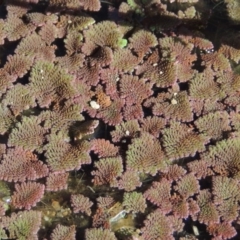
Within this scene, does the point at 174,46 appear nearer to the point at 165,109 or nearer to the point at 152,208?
the point at 165,109

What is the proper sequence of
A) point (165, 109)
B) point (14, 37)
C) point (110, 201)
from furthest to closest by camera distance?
point (14, 37)
point (165, 109)
point (110, 201)

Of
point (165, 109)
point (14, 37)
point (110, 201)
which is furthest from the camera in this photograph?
point (14, 37)

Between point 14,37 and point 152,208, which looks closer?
point 152,208

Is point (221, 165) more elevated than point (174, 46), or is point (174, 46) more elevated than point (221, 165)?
point (174, 46)

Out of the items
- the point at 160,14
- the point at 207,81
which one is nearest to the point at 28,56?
the point at 160,14

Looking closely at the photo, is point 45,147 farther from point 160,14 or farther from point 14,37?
point 160,14

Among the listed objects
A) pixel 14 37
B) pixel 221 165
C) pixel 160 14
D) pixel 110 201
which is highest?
pixel 160 14
